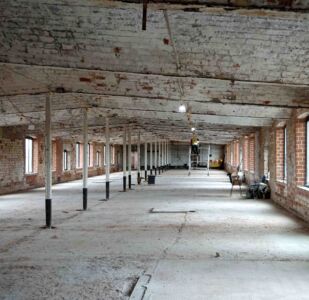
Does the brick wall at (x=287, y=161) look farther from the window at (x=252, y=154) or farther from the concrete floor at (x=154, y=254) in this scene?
the concrete floor at (x=154, y=254)

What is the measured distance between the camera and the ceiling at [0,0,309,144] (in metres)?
4.79

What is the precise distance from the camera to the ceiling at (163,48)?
4793 mm

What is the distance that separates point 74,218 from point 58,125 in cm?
695

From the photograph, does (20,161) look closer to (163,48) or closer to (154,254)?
(154,254)

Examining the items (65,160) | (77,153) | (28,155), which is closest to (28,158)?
(28,155)

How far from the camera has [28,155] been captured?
18.4 meters

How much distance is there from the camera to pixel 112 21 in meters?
5.28

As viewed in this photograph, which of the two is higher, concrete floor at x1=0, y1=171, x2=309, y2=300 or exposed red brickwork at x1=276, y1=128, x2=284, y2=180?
exposed red brickwork at x1=276, y1=128, x2=284, y2=180

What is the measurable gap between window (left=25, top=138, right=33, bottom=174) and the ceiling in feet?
30.4

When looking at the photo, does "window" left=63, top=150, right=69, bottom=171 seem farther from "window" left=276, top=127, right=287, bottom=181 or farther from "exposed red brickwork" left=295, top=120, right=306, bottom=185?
"exposed red brickwork" left=295, top=120, right=306, bottom=185

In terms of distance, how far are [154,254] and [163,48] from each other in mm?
2615

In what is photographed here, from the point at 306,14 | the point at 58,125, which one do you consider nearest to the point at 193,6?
the point at 306,14

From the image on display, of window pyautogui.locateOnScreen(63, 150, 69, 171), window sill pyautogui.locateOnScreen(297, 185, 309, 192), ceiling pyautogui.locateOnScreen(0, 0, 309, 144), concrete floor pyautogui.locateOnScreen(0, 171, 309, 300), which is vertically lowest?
concrete floor pyautogui.locateOnScreen(0, 171, 309, 300)

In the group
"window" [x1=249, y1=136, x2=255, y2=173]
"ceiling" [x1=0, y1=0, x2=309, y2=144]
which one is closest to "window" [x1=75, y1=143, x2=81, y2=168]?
"window" [x1=249, y1=136, x2=255, y2=173]
